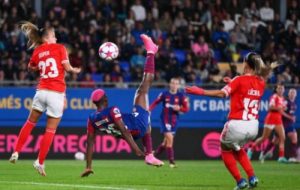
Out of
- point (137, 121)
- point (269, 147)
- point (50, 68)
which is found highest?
point (50, 68)

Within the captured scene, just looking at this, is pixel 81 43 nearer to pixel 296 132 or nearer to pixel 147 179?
pixel 296 132

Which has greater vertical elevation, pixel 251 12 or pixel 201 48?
pixel 251 12

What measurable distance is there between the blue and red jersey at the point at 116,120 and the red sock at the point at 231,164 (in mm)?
2601

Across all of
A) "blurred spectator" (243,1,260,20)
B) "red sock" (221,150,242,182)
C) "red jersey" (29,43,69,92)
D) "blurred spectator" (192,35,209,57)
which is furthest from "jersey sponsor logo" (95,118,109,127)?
"blurred spectator" (243,1,260,20)

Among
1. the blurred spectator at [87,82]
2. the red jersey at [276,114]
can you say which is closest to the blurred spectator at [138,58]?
the blurred spectator at [87,82]

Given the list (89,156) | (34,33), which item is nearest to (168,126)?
(89,156)

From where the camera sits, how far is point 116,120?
15633 mm

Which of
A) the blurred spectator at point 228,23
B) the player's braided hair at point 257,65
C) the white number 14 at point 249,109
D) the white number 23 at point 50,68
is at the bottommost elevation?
the white number 14 at point 249,109

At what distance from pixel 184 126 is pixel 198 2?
6004mm

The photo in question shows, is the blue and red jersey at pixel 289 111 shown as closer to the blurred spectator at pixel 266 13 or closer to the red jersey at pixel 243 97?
the blurred spectator at pixel 266 13

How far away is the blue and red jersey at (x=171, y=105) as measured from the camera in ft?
75.2

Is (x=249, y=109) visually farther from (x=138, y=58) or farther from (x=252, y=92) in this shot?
(x=138, y=58)

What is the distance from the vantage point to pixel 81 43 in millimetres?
27672

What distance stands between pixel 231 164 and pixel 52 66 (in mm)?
3661
